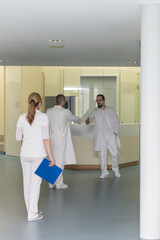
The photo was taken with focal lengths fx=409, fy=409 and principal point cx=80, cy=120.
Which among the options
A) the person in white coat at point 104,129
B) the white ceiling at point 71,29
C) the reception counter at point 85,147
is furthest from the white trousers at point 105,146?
the white ceiling at point 71,29

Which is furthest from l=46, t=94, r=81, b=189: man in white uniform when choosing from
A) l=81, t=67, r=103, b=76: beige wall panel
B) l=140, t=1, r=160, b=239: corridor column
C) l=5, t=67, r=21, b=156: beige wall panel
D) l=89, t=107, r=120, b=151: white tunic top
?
l=5, t=67, r=21, b=156: beige wall panel

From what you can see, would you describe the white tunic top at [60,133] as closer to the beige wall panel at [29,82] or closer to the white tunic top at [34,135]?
the white tunic top at [34,135]

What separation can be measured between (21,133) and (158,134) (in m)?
1.72

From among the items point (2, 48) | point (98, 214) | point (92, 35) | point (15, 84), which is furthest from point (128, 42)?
point (15, 84)

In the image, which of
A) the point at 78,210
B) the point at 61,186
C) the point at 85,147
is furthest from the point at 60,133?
the point at 85,147

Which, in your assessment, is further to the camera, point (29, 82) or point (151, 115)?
point (29, 82)

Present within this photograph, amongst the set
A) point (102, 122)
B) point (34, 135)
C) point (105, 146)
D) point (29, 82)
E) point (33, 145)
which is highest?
point (29, 82)

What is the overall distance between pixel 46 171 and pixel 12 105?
7.23 metres

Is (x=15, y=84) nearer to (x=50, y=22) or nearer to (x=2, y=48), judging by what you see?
(x=2, y=48)

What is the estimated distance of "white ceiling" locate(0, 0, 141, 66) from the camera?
417 centimetres

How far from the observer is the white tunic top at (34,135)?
482 cm

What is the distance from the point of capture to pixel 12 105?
11.8 metres

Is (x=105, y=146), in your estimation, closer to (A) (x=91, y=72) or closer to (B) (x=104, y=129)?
(B) (x=104, y=129)

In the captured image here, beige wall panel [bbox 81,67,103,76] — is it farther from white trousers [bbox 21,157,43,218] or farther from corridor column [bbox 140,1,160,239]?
corridor column [bbox 140,1,160,239]
